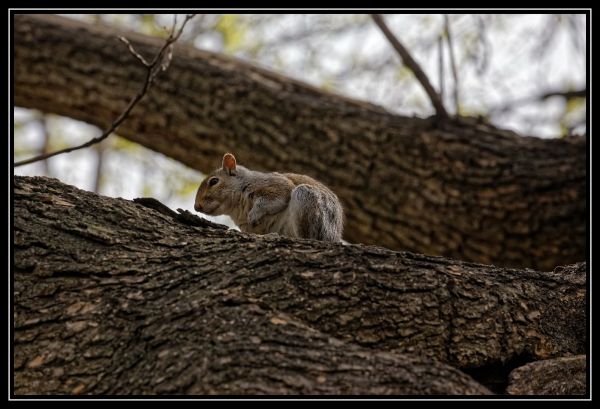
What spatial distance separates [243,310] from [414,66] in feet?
14.2

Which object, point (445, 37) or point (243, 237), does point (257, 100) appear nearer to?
point (445, 37)

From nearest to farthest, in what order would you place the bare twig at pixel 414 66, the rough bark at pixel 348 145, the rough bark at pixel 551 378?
the rough bark at pixel 551 378, the rough bark at pixel 348 145, the bare twig at pixel 414 66

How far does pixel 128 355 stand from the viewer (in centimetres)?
310

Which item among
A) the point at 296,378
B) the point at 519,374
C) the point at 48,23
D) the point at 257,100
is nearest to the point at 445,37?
the point at 257,100

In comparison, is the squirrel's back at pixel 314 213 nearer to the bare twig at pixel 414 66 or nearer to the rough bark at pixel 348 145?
the rough bark at pixel 348 145

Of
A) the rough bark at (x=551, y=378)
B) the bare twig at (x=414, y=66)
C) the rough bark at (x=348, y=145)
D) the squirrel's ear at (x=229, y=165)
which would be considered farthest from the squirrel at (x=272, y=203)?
the rough bark at (x=551, y=378)

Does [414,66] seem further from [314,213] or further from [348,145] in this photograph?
[314,213]

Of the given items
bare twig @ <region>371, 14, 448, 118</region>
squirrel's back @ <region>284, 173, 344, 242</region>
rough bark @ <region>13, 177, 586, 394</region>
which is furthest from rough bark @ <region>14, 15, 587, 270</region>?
rough bark @ <region>13, 177, 586, 394</region>

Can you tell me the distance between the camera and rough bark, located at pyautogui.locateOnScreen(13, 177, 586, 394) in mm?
3006

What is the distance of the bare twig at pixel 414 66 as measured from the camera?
22.1 ft

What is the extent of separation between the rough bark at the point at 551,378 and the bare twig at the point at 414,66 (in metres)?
3.61

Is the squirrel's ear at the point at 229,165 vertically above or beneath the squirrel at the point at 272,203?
above

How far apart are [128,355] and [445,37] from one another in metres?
5.06
